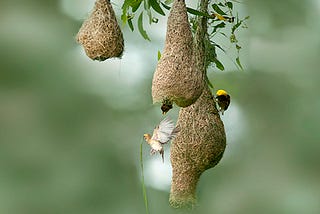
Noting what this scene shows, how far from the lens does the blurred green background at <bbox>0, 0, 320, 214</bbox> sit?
3934 millimetres

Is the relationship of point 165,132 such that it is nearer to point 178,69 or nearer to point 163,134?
point 163,134

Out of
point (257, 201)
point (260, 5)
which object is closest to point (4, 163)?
point (257, 201)

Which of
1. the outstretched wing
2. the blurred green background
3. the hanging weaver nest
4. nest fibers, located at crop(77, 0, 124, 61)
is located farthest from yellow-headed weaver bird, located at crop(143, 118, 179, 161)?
the blurred green background

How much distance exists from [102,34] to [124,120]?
2.26 meters

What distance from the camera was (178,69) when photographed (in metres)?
1.64

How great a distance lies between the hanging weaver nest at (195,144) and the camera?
176cm

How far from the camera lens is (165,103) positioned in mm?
1646

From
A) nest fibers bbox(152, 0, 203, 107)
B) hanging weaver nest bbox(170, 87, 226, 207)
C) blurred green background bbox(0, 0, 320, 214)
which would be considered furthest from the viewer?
blurred green background bbox(0, 0, 320, 214)

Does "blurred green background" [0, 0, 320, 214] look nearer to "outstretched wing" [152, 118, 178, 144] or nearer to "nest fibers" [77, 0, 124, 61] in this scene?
"nest fibers" [77, 0, 124, 61]

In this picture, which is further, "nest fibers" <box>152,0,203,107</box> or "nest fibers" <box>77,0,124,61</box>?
"nest fibers" <box>77,0,124,61</box>

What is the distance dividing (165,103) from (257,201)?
2422mm

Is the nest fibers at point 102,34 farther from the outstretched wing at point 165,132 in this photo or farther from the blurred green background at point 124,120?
the blurred green background at point 124,120

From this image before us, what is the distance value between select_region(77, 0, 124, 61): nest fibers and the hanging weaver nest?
242mm

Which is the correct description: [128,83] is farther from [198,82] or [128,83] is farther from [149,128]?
[198,82]
